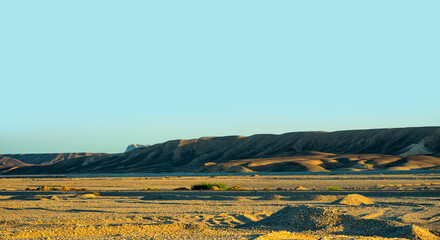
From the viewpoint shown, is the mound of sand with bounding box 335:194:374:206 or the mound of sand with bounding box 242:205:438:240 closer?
the mound of sand with bounding box 242:205:438:240

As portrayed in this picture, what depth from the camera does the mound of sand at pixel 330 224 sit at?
43.7ft

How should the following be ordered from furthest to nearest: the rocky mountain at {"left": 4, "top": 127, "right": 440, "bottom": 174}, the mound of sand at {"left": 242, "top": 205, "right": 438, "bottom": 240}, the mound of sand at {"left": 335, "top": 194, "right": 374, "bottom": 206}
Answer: the rocky mountain at {"left": 4, "top": 127, "right": 440, "bottom": 174}, the mound of sand at {"left": 335, "top": 194, "right": 374, "bottom": 206}, the mound of sand at {"left": 242, "top": 205, "right": 438, "bottom": 240}

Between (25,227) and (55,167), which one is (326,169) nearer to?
(25,227)

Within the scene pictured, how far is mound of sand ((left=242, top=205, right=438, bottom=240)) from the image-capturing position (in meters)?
13.3

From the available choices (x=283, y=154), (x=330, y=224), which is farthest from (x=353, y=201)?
(x=283, y=154)

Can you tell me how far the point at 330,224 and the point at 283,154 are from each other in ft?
383

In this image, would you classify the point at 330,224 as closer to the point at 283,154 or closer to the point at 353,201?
the point at 353,201

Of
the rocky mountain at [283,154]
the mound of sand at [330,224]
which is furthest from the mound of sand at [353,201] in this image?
the rocky mountain at [283,154]

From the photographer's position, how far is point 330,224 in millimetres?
14750

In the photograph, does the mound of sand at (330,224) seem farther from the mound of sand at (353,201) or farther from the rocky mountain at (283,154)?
the rocky mountain at (283,154)

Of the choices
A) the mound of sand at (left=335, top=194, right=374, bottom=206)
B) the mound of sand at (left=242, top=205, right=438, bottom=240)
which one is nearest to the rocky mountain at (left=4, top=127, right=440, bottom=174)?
the mound of sand at (left=335, top=194, right=374, bottom=206)

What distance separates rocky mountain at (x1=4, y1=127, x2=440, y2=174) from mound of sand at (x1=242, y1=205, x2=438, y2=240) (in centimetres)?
8335

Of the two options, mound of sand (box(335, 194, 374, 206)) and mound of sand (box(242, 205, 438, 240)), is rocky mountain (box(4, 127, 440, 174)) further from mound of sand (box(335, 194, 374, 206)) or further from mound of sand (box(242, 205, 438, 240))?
mound of sand (box(242, 205, 438, 240))

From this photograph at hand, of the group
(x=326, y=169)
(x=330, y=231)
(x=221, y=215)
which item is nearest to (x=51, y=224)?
(x=221, y=215)
